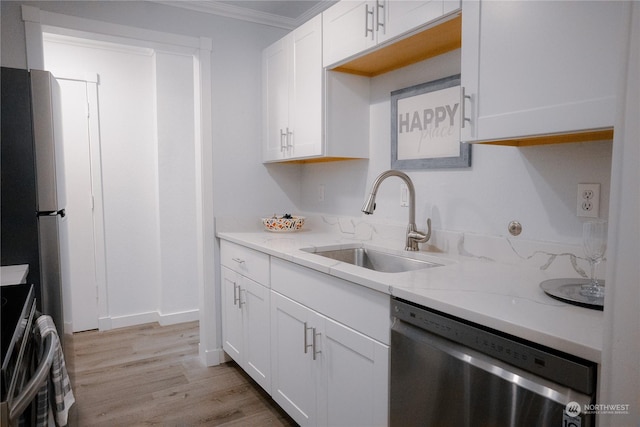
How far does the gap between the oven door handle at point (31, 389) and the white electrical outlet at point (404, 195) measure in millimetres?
1598

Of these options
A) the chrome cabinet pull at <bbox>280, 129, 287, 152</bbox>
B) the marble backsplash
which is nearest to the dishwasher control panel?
the marble backsplash

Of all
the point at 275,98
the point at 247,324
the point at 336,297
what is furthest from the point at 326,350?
the point at 275,98

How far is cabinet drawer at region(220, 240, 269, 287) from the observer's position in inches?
84.4

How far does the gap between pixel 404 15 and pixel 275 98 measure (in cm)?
121

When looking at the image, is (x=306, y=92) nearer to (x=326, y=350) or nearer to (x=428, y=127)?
(x=428, y=127)

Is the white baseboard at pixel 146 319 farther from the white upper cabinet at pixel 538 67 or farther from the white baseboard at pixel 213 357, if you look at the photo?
the white upper cabinet at pixel 538 67

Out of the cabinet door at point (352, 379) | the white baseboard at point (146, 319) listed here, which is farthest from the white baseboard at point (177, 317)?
the cabinet door at point (352, 379)

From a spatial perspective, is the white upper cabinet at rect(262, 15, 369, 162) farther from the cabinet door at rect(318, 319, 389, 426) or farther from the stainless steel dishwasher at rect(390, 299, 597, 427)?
the stainless steel dishwasher at rect(390, 299, 597, 427)

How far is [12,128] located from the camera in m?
1.76

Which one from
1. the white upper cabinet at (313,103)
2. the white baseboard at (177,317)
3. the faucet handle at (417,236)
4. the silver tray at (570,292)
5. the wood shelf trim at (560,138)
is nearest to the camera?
the silver tray at (570,292)

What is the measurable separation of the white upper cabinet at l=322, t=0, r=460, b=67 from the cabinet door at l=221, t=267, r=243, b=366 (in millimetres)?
1400

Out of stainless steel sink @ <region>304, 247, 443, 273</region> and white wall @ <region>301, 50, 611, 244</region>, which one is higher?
white wall @ <region>301, 50, 611, 244</region>

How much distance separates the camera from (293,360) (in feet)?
6.20

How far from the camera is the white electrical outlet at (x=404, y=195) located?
6.87 ft
